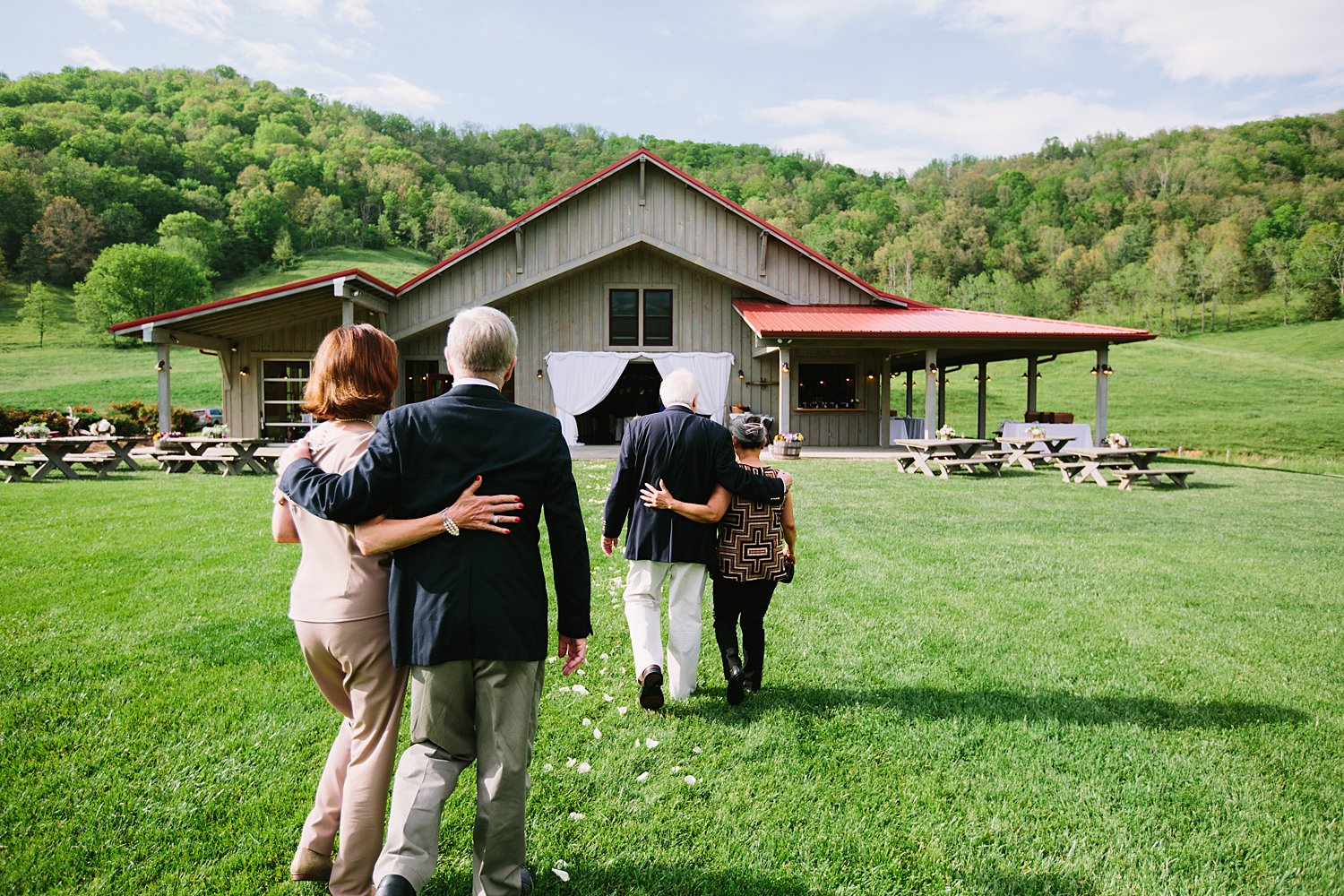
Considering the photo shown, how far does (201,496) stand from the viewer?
393 inches

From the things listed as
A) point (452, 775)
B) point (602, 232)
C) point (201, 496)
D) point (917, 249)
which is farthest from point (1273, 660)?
point (917, 249)

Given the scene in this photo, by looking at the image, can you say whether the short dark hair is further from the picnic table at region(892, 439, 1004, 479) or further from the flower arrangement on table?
the flower arrangement on table

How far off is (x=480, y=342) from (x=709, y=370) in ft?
57.5

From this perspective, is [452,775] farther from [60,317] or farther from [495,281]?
[60,317]

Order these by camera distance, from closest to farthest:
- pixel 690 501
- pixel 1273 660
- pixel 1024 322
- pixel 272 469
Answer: pixel 690 501 < pixel 1273 660 < pixel 272 469 < pixel 1024 322

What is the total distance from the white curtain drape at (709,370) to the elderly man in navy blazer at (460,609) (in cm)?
1728

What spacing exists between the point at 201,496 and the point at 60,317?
2318 inches

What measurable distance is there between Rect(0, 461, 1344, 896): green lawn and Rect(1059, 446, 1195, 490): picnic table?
6.50m

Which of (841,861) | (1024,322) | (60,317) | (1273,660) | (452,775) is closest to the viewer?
(452,775)

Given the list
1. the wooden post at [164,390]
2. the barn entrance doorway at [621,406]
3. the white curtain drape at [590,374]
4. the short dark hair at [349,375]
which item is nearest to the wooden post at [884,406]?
the white curtain drape at [590,374]

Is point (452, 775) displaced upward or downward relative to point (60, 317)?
downward

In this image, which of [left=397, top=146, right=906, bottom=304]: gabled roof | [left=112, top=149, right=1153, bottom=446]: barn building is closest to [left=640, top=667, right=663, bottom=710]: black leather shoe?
[left=112, top=149, right=1153, bottom=446]: barn building

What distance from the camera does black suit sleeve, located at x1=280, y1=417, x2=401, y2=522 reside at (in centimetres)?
196

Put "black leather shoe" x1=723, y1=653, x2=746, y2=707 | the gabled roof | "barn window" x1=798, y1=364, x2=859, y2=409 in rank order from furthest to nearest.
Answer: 1. "barn window" x1=798, y1=364, x2=859, y2=409
2. the gabled roof
3. "black leather shoe" x1=723, y1=653, x2=746, y2=707
